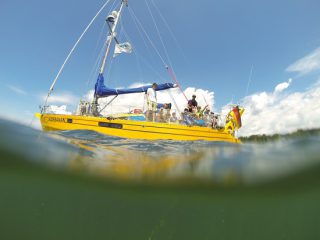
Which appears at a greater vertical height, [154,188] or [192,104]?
[192,104]

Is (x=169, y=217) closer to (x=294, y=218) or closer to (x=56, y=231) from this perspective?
(x=56, y=231)

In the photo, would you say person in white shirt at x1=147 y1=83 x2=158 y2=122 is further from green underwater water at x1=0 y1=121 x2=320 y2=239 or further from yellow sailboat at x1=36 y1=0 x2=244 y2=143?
green underwater water at x1=0 y1=121 x2=320 y2=239

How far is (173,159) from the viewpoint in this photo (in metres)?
8.95

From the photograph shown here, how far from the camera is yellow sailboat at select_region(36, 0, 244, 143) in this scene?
11.5m

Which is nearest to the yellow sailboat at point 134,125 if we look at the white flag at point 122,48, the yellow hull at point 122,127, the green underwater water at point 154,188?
the yellow hull at point 122,127

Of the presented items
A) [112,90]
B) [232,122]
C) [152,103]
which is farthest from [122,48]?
[232,122]

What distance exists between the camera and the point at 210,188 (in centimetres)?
995

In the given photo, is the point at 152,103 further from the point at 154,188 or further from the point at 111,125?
the point at 154,188

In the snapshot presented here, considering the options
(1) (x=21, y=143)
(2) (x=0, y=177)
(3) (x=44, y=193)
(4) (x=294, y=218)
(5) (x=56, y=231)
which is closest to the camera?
(1) (x=21, y=143)

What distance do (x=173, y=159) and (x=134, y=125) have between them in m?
3.98

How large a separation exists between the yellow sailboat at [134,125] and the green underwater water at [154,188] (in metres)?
0.83

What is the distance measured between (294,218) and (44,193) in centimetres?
1598

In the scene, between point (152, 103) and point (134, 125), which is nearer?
point (134, 125)

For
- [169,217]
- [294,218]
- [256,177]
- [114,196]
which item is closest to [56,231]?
[114,196]
